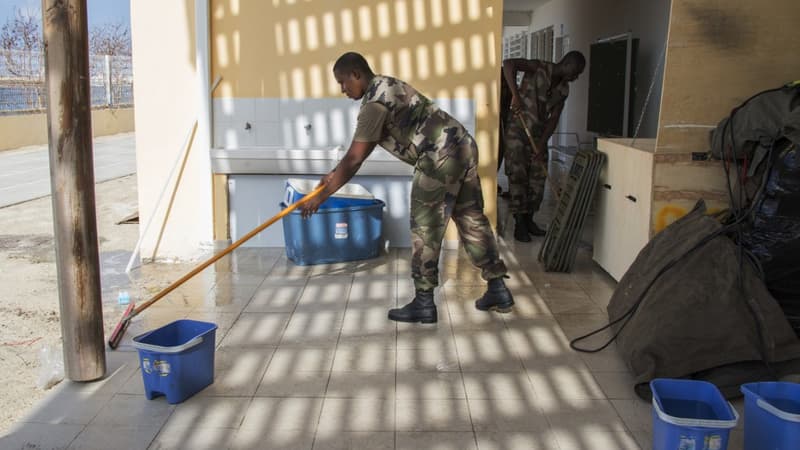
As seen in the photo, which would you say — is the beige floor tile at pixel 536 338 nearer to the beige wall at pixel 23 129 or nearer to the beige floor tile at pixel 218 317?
the beige floor tile at pixel 218 317

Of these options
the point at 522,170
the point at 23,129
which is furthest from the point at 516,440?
the point at 23,129

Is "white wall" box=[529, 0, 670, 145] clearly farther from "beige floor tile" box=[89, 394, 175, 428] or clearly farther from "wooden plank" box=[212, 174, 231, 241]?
"beige floor tile" box=[89, 394, 175, 428]

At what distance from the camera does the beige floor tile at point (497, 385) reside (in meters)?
3.53

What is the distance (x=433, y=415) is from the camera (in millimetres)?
3312

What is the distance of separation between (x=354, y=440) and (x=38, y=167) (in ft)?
36.8

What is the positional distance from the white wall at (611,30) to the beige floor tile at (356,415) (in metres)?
4.98

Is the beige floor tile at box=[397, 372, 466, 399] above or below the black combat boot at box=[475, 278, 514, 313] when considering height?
below

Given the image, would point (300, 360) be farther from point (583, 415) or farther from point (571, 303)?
point (571, 303)

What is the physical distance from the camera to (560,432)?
125 inches

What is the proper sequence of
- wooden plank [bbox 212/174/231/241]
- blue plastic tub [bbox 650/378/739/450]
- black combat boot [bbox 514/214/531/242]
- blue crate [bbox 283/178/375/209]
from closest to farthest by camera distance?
blue plastic tub [bbox 650/378/739/450] < blue crate [bbox 283/178/375/209] < wooden plank [bbox 212/174/231/241] < black combat boot [bbox 514/214/531/242]

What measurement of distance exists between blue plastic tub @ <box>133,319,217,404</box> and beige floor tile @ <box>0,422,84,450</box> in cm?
35

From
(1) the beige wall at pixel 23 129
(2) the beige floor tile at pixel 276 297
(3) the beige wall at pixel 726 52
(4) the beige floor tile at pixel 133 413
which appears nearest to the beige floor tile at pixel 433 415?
(4) the beige floor tile at pixel 133 413

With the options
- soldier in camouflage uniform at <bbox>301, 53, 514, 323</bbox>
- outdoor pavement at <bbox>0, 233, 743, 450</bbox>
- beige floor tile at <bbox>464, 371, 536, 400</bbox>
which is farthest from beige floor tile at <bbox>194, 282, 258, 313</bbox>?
beige floor tile at <bbox>464, 371, 536, 400</bbox>

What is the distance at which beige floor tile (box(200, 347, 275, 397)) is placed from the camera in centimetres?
357
